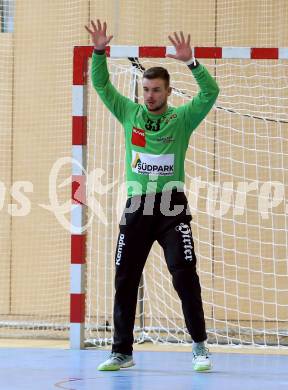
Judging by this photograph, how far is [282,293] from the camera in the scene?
8.28m

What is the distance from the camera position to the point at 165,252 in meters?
5.11

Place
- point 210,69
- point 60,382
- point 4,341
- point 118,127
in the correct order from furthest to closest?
1. point 210,69
2. point 118,127
3. point 4,341
4. point 60,382

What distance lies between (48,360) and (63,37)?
4.22 metres

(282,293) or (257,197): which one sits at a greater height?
(257,197)

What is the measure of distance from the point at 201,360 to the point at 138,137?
1324 mm

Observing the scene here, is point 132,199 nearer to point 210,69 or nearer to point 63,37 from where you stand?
point 210,69

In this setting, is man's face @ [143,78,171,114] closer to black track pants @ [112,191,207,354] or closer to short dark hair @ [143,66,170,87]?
short dark hair @ [143,66,170,87]

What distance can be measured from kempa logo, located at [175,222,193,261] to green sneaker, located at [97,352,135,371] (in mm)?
716

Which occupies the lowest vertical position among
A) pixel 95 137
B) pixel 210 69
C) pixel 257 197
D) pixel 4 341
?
pixel 4 341

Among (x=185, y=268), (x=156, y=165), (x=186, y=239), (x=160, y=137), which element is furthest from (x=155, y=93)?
(x=185, y=268)

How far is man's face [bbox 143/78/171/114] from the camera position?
5.00 meters

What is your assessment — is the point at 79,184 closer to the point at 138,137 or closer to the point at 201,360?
the point at 138,137

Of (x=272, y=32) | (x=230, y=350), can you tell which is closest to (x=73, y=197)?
(x=230, y=350)

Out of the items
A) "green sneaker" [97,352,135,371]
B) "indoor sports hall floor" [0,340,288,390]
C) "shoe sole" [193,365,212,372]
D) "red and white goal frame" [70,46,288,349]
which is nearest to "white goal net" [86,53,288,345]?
"red and white goal frame" [70,46,288,349]
